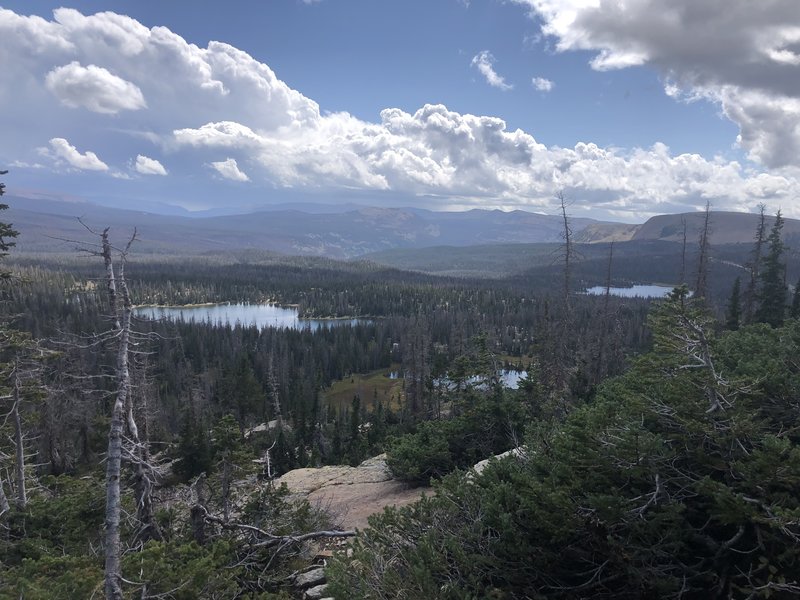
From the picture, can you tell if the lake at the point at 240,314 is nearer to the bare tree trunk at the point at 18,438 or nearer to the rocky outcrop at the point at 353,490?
the rocky outcrop at the point at 353,490

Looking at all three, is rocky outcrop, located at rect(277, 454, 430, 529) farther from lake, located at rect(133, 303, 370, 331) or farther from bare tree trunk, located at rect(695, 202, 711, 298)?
lake, located at rect(133, 303, 370, 331)

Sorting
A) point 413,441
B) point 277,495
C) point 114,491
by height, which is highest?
point 114,491

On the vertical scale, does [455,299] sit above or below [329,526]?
below

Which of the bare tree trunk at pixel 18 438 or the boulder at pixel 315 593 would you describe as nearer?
the boulder at pixel 315 593

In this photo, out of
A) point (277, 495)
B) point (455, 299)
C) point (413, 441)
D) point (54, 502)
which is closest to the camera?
point (277, 495)

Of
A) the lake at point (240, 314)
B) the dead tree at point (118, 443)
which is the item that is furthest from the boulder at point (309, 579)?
the lake at point (240, 314)

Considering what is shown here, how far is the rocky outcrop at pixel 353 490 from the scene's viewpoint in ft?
54.8

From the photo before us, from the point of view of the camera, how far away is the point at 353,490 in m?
20.3

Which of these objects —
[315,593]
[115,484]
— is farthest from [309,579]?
[115,484]

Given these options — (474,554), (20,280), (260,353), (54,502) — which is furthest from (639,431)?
(260,353)

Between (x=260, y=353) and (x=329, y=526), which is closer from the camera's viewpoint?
(x=329, y=526)

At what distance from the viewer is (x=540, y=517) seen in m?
7.42

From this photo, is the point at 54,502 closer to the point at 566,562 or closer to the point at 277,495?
the point at 277,495

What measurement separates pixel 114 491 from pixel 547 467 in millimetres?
8045
